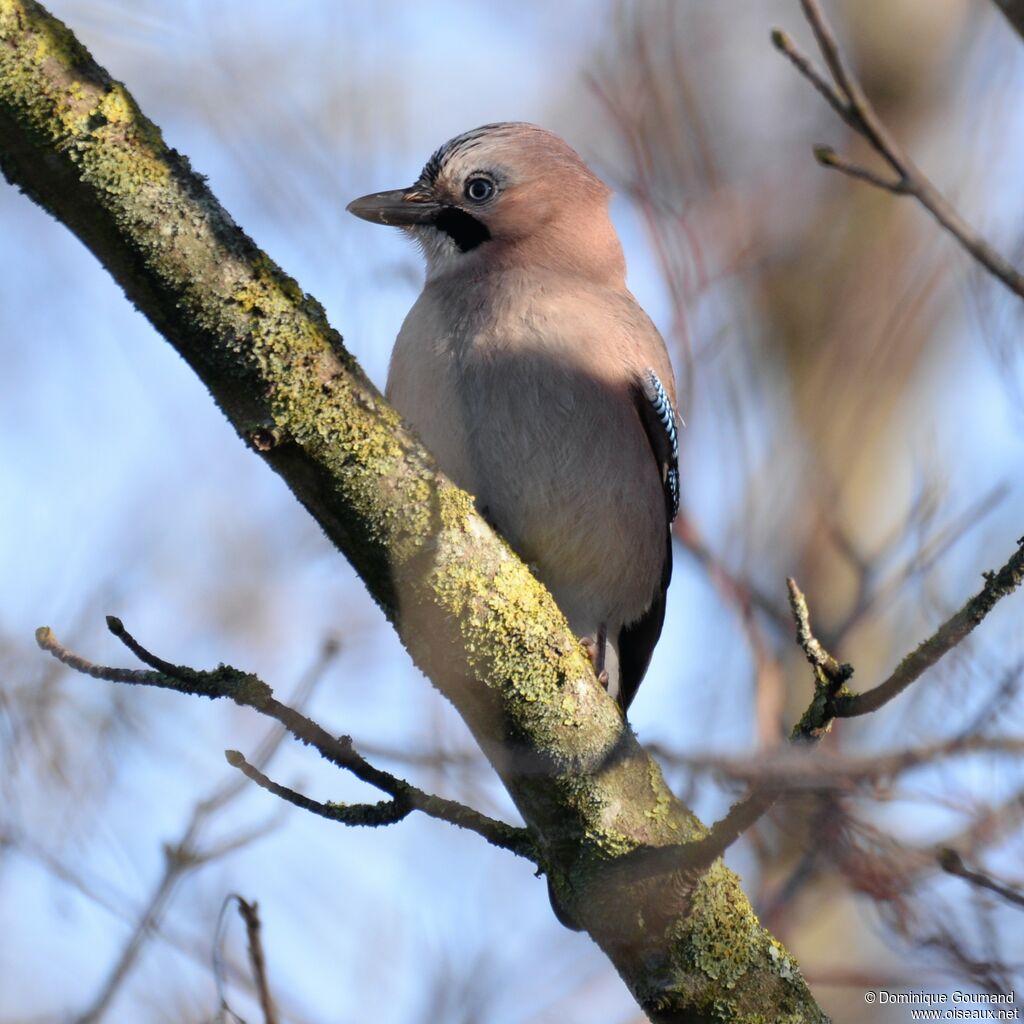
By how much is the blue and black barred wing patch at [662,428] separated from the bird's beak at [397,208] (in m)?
1.18

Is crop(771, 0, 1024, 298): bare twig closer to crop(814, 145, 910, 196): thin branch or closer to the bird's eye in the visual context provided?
crop(814, 145, 910, 196): thin branch

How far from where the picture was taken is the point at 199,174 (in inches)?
123

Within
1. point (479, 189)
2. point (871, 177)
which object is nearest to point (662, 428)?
point (479, 189)

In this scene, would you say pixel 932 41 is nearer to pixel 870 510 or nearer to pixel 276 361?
pixel 870 510

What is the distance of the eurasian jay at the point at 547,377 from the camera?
460cm

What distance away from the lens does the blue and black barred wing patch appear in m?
5.06

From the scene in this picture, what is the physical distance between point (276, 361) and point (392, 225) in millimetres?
2633

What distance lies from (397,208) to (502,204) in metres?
0.43

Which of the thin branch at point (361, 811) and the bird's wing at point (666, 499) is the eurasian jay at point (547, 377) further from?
the thin branch at point (361, 811)

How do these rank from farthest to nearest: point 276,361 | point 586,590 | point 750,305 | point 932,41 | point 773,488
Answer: point 932,41, point 750,305, point 773,488, point 586,590, point 276,361

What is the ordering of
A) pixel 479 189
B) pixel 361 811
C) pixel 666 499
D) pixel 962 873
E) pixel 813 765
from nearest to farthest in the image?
pixel 813 765
pixel 962 873
pixel 361 811
pixel 666 499
pixel 479 189

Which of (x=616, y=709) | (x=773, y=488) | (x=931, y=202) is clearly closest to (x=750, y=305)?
(x=773, y=488)

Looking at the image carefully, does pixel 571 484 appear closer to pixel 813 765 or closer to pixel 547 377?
pixel 547 377

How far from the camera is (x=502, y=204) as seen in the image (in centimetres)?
544
